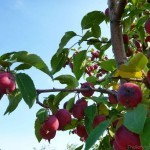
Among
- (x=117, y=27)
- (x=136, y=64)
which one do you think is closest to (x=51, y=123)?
(x=136, y=64)

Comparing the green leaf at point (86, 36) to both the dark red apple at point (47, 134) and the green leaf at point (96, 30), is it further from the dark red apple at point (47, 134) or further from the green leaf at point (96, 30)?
the dark red apple at point (47, 134)

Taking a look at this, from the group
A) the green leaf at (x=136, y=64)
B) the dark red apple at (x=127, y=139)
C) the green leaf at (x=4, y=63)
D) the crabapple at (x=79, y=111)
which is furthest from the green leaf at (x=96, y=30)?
the dark red apple at (x=127, y=139)

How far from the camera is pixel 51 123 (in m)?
1.74

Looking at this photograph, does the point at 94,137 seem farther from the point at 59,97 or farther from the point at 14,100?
the point at 59,97

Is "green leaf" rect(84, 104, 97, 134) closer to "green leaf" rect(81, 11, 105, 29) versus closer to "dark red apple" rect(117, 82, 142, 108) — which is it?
"dark red apple" rect(117, 82, 142, 108)

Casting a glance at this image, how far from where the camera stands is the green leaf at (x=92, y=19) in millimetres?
2314

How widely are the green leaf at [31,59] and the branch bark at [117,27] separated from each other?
1.42ft

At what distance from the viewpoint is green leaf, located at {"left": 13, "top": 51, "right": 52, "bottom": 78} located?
169 centimetres

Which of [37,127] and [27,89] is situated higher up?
[27,89]

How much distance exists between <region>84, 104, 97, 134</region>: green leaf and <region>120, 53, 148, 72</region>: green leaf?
43 centimetres

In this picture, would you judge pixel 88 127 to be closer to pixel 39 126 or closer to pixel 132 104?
pixel 39 126

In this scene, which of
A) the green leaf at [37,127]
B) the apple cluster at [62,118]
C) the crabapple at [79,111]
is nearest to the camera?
the apple cluster at [62,118]

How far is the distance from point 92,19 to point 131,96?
1.12 metres

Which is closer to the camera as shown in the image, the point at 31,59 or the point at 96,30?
the point at 31,59
